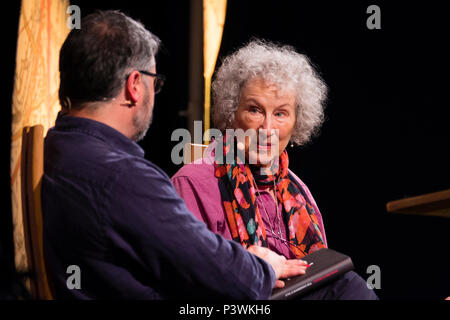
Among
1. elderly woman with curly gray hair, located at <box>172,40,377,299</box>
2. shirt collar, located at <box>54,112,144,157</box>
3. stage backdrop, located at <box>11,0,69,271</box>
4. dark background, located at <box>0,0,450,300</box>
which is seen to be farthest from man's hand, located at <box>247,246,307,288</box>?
dark background, located at <box>0,0,450,300</box>

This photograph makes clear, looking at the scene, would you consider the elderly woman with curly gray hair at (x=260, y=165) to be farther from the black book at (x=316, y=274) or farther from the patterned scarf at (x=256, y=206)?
the black book at (x=316, y=274)

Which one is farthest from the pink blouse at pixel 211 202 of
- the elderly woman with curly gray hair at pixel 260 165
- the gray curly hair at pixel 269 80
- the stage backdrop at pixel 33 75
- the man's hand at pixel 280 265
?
the stage backdrop at pixel 33 75

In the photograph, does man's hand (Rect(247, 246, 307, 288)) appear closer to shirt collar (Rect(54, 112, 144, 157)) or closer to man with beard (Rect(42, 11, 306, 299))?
man with beard (Rect(42, 11, 306, 299))

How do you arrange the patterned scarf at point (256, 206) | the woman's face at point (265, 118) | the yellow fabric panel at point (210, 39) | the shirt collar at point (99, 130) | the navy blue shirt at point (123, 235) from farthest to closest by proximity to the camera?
the yellow fabric panel at point (210, 39)
the woman's face at point (265, 118)
the patterned scarf at point (256, 206)
the shirt collar at point (99, 130)
the navy blue shirt at point (123, 235)

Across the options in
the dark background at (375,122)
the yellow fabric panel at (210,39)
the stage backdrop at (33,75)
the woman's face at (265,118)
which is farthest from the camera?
the yellow fabric panel at (210,39)

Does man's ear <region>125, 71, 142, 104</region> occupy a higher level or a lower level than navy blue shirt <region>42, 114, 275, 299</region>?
higher

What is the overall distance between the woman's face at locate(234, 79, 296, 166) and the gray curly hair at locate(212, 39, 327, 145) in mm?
39

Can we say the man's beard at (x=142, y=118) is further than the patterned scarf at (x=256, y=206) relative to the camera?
No

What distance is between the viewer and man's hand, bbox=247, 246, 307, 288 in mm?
1388

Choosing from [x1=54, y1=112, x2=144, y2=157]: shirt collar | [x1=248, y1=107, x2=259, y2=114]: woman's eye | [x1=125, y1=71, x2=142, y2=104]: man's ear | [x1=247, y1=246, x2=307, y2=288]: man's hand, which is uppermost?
[x1=125, y1=71, x2=142, y2=104]: man's ear

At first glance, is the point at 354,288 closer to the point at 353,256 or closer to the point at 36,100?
the point at 353,256

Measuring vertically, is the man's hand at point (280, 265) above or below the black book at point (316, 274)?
above

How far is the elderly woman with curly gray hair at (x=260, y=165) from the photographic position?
1.85m
